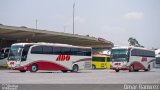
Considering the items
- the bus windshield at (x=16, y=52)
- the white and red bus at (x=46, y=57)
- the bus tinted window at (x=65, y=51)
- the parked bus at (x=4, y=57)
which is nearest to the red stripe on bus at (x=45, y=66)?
the white and red bus at (x=46, y=57)

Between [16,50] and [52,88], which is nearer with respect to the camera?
[52,88]

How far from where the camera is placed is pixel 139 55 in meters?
38.8

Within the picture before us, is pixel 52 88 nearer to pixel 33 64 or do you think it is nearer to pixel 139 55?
pixel 33 64

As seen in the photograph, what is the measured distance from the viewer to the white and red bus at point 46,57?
2928cm

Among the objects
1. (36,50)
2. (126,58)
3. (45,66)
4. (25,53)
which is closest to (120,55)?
(126,58)

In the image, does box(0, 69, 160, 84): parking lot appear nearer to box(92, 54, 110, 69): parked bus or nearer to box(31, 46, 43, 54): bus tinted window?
box(31, 46, 43, 54): bus tinted window

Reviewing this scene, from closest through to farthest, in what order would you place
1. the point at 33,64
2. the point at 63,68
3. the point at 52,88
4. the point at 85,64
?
1. the point at 52,88
2. the point at 33,64
3. the point at 63,68
4. the point at 85,64

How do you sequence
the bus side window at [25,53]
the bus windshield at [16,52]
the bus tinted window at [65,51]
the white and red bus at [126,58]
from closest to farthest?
1. the bus side window at [25,53]
2. the bus windshield at [16,52]
3. the bus tinted window at [65,51]
4. the white and red bus at [126,58]

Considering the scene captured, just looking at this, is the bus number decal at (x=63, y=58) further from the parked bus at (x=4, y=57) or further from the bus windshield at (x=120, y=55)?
the parked bus at (x=4, y=57)

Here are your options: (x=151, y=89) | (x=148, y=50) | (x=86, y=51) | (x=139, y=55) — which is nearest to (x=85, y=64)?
(x=86, y=51)

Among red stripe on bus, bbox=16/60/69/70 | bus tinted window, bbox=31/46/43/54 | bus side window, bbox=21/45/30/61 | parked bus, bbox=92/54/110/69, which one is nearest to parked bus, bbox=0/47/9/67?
red stripe on bus, bbox=16/60/69/70

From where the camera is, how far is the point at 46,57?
30.9 meters

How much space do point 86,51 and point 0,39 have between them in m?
22.0

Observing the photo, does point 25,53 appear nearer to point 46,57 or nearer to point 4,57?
point 46,57
